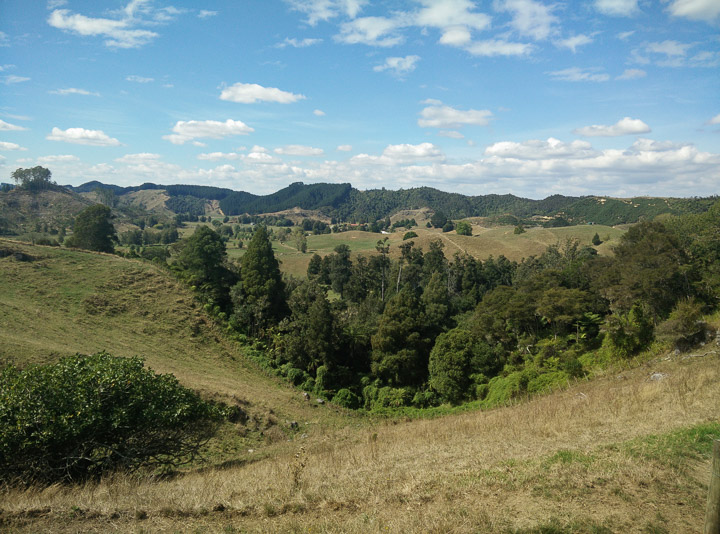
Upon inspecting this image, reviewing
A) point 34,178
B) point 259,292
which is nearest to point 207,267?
point 259,292

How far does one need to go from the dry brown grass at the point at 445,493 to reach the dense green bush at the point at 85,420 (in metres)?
1.42

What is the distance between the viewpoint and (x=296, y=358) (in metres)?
33.5

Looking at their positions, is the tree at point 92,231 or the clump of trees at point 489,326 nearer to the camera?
the clump of trees at point 489,326

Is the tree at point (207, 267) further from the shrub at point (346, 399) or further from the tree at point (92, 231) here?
the shrub at point (346, 399)

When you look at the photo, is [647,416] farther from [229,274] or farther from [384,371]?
[229,274]

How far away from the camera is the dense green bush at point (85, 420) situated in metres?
9.30

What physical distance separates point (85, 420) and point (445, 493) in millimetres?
8522

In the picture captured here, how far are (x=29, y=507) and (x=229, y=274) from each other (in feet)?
132

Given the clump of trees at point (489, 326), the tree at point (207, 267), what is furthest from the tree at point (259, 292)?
the tree at point (207, 267)

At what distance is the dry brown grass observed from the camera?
5.55m

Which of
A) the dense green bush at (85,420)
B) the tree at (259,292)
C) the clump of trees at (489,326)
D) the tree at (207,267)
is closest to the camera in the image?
the dense green bush at (85,420)

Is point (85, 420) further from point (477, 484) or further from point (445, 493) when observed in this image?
point (477, 484)

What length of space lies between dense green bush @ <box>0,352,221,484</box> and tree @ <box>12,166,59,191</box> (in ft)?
477

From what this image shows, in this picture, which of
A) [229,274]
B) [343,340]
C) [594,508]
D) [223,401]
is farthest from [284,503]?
[229,274]
